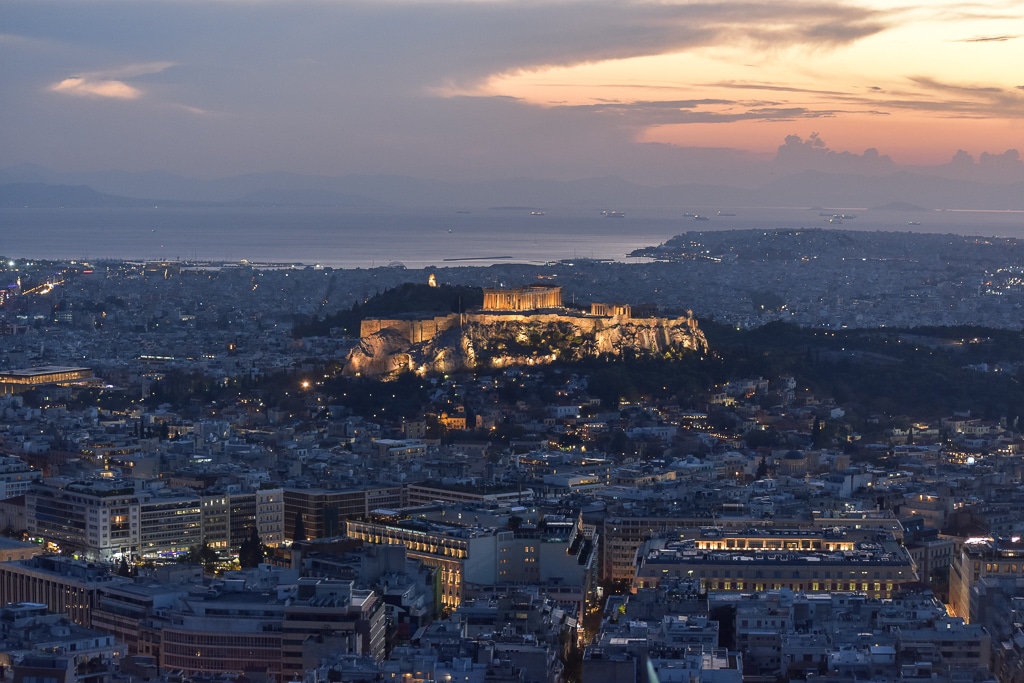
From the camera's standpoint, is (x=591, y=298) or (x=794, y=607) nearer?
(x=794, y=607)

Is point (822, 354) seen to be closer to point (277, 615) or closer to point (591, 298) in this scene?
point (591, 298)

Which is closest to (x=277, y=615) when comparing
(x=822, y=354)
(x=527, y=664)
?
(x=527, y=664)

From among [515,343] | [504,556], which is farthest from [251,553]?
[515,343]

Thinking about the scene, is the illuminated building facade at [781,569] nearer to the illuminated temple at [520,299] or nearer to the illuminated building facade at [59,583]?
the illuminated building facade at [59,583]

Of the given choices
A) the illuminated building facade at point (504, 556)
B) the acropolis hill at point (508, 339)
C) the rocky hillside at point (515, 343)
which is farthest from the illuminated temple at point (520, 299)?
the illuminated building facade at point (504, 556)

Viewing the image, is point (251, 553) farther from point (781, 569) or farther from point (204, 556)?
point (781, 569)

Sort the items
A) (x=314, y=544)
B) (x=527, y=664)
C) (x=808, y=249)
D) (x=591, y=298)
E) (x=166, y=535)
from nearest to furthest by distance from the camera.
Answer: (x=527, y=664) → (x=314, y=544) → (x=166, y=535) → (x=591, y=298) → (x=808, y=249)

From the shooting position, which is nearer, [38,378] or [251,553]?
[251,553]
